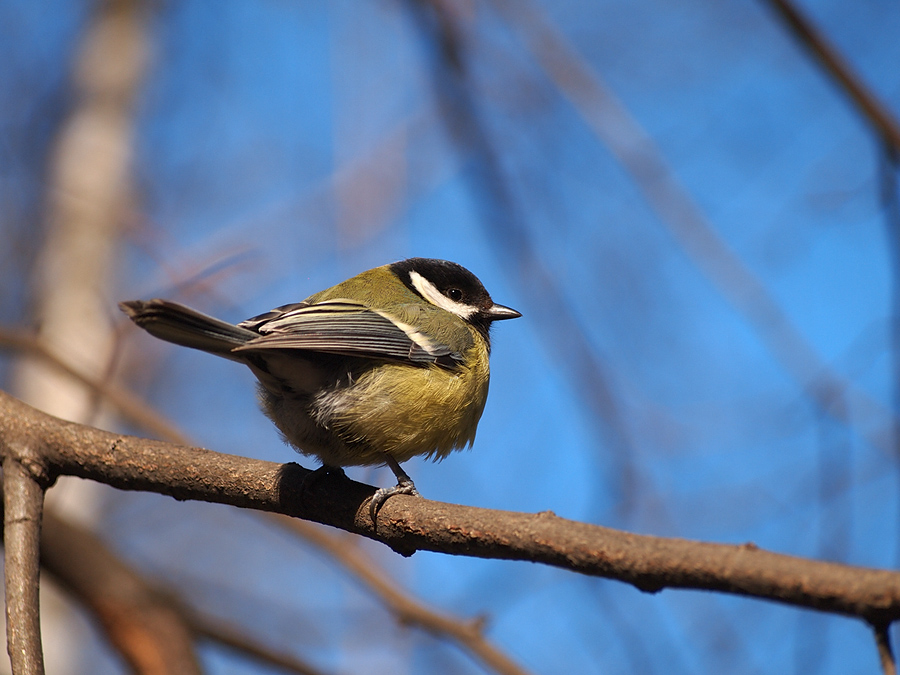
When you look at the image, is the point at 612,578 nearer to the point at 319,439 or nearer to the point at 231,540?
the point at 319,439

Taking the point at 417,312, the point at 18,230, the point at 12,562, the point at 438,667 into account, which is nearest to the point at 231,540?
the point at 18,230

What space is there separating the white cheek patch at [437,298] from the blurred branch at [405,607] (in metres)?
1.09

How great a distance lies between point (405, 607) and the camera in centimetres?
304

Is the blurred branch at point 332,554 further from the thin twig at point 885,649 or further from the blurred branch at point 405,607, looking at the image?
the thin twig at point 885,649

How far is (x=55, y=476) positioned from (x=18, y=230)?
5210mm

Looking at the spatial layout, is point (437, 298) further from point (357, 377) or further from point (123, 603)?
point (123, 603)

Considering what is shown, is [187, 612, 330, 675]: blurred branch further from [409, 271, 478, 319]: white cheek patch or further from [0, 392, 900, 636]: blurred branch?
[409, 271, 478, 319]: white cheek patch

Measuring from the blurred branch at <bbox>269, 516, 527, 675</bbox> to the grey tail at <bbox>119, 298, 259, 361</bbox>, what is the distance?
1.24m

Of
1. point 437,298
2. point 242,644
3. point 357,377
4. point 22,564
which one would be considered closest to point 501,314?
point 437,298

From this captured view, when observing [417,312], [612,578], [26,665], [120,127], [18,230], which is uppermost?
[120,127]

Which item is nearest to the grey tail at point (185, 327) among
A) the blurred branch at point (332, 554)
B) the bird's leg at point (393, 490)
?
the bird's leg at point (393, 490)

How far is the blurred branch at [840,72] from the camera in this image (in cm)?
255

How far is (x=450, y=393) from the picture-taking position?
2619mm

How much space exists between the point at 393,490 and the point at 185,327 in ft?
2.25
